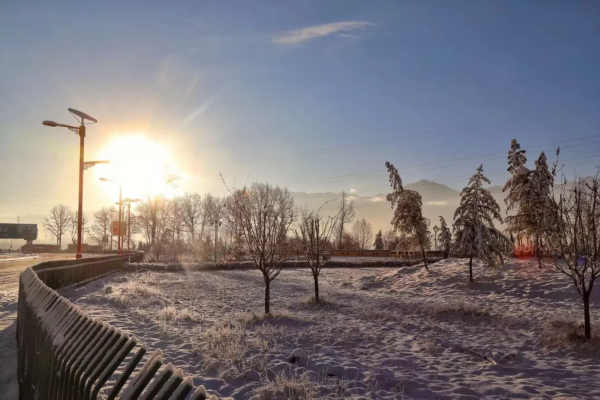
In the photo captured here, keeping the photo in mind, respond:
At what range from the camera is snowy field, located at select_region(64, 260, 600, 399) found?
6.09 metres

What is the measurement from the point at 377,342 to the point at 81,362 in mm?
7191

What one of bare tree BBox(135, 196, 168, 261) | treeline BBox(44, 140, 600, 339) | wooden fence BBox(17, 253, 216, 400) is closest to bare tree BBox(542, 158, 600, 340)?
treeline BBox(44, 140, 600, 339)

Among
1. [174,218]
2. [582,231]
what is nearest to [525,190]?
[582,231]

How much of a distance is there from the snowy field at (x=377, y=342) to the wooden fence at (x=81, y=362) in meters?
2.44

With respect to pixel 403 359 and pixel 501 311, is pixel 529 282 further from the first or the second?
pixel 403 359

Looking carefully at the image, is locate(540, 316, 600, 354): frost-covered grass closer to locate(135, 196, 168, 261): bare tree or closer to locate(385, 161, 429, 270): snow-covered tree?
locate(385, 161, 429, 270): snow-covered tree

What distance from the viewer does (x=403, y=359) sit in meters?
7.51

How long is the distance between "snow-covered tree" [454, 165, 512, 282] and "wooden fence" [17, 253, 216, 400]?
18302mm

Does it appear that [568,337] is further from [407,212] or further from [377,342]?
[407,212]

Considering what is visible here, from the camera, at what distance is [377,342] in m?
8.98

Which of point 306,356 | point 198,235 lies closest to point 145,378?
point 306,356

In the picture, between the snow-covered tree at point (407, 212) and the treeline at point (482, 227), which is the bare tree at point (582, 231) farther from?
the snow-covered tree at point (407, 212)

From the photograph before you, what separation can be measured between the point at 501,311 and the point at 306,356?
345 inches

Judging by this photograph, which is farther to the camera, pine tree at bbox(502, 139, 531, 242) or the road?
pine tree at bbox(502, 139, 531, 242)
